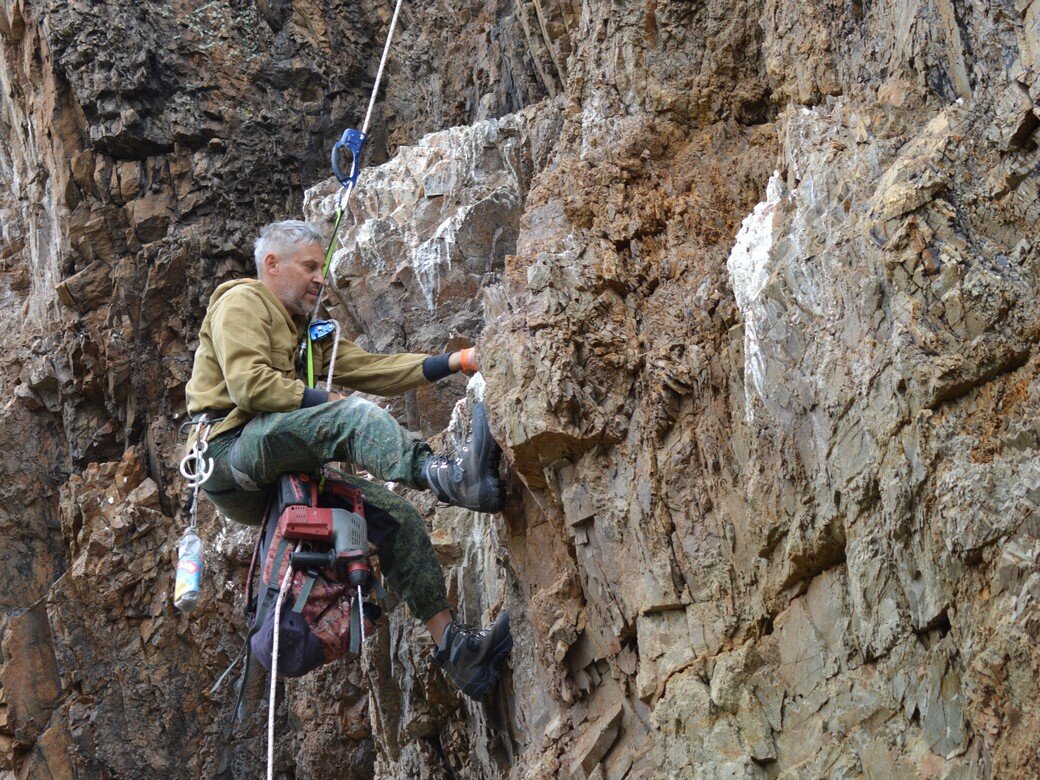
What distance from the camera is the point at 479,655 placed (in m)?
6.50

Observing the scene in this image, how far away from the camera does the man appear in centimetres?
600

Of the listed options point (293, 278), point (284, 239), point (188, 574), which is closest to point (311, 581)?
point (188, 574)

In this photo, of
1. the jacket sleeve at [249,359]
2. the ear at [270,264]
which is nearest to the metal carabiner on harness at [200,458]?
the jacket sleeve at [249,359]

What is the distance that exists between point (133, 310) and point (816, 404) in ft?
27.9

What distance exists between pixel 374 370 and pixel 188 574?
1514 mm

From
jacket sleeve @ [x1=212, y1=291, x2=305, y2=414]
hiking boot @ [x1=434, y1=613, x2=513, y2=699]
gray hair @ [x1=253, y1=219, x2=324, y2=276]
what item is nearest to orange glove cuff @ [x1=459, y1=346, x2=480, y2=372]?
jacket sleeve @ [x1=212, y1=291, x2=305, y2=414]

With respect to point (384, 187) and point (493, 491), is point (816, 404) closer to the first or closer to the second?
point (493, 491)

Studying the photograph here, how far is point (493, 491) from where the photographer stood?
5.96 meters

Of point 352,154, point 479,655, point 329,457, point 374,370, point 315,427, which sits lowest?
point 479,655

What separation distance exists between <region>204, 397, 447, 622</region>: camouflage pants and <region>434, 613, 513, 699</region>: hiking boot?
0.91 feet

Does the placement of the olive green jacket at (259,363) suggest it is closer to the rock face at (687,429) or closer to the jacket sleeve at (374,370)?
the jacket sleeve at (374,370)

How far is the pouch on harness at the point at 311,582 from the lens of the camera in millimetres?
6141

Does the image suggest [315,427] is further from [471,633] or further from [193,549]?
[471,633]

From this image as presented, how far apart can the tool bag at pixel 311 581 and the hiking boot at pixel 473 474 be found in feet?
1.95
